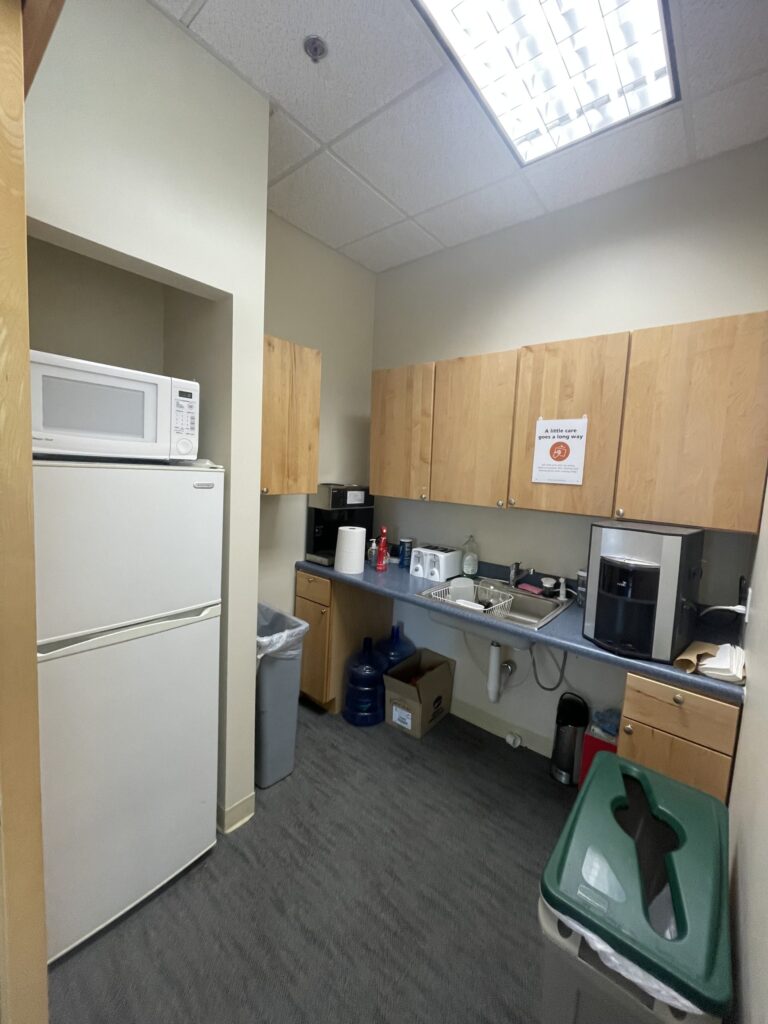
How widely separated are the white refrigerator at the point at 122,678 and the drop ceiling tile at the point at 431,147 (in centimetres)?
154

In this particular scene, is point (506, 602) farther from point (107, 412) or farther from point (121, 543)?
point (107, 412)

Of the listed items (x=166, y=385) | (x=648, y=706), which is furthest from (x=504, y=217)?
(x=648, y=706)

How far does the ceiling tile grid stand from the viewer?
1.24 m

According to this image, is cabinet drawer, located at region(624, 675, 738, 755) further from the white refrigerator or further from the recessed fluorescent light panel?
the recessed fluorescent light panel

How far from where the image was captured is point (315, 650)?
8.13ft

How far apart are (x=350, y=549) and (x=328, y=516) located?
12.6 inches

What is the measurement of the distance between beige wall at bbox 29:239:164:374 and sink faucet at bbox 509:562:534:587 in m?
2.03

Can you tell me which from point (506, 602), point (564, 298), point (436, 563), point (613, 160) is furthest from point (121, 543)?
point (613, 160)

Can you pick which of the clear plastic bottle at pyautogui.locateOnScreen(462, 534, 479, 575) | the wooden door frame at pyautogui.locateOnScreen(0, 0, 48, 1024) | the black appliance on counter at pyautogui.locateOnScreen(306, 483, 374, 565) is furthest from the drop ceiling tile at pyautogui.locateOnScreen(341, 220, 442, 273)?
the wooden door frame at pyautogui.locateOnScreen(0, 0, 48, 1024)

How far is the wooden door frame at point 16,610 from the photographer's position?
2.05 feet

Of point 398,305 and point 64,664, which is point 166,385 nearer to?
point 64,664

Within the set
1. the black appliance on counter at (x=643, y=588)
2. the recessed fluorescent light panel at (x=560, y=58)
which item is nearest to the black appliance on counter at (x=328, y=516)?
the black appliance on counter at (x=643, y=588)

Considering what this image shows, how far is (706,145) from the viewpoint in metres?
1.65

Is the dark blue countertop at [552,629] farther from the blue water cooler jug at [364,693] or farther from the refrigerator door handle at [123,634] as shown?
the refrigerator door handle at [123,634]
